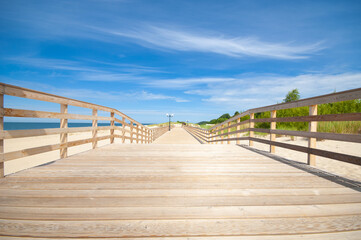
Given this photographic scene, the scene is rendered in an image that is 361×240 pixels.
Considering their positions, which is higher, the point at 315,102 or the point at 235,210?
the point at 315,102

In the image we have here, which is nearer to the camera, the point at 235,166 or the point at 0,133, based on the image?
the point at 0,133

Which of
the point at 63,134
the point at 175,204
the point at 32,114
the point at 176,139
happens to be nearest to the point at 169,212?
the point at 175,204

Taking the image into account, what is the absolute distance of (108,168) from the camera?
2.94 metres

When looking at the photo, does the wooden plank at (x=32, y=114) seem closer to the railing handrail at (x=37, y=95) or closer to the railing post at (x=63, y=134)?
the railing post at (x=63, y=134)

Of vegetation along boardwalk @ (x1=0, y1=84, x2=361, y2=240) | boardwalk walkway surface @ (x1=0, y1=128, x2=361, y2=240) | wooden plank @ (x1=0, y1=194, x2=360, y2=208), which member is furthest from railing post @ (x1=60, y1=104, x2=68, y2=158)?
wooden plank @ (x1=0, y1=194, x2=360, y2=208)

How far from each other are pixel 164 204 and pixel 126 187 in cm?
61

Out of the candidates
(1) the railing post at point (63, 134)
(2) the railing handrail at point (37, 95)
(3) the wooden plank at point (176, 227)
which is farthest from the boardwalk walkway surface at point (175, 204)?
(2) the railing handrail at point (37, 95)

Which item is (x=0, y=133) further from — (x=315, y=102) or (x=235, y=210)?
(x=315, y=102)

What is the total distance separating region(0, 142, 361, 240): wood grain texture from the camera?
1380 millimetres

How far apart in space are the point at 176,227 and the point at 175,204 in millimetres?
329

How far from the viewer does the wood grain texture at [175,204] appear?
4.53 ft

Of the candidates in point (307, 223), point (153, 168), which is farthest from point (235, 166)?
point (307, 223)

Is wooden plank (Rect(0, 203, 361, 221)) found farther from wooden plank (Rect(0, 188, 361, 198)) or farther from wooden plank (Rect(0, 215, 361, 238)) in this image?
wooden plank (Rect(0, 188, 361, 198))

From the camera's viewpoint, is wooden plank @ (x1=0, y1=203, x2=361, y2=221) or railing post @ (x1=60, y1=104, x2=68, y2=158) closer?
wooden plank @ (x1=0, y1=203, x2=361, y2=221)
